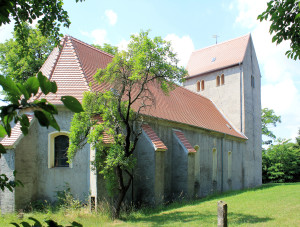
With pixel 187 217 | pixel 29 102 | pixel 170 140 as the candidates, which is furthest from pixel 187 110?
pixel 29 102

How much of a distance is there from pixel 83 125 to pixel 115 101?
4.76 feet

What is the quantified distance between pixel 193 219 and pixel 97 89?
7.19 m

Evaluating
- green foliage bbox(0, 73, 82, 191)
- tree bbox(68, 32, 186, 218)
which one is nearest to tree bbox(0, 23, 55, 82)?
tree bbox(68, 32, 186, 218)

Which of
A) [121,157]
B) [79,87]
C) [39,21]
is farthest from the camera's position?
[79,87]

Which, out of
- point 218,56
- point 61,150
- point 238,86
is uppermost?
point 218,56

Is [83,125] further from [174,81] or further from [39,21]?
[39,21]

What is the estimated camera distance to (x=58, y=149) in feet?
43.0

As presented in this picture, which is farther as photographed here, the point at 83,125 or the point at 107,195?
the point at 107,195

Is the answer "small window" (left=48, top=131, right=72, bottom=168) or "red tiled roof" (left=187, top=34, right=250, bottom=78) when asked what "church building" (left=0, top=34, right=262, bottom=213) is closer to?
"small window" (left=48, top=131, right=72, bottom=168)

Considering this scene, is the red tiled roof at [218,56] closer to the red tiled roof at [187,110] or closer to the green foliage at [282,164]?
the red tiled roof at [187,110]

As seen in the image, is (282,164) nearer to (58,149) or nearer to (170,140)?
(170,140)

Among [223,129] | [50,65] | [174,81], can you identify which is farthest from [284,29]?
[223,129]

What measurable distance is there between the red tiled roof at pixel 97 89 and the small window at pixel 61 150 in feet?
5.93

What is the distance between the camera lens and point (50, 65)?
49.4 feet
